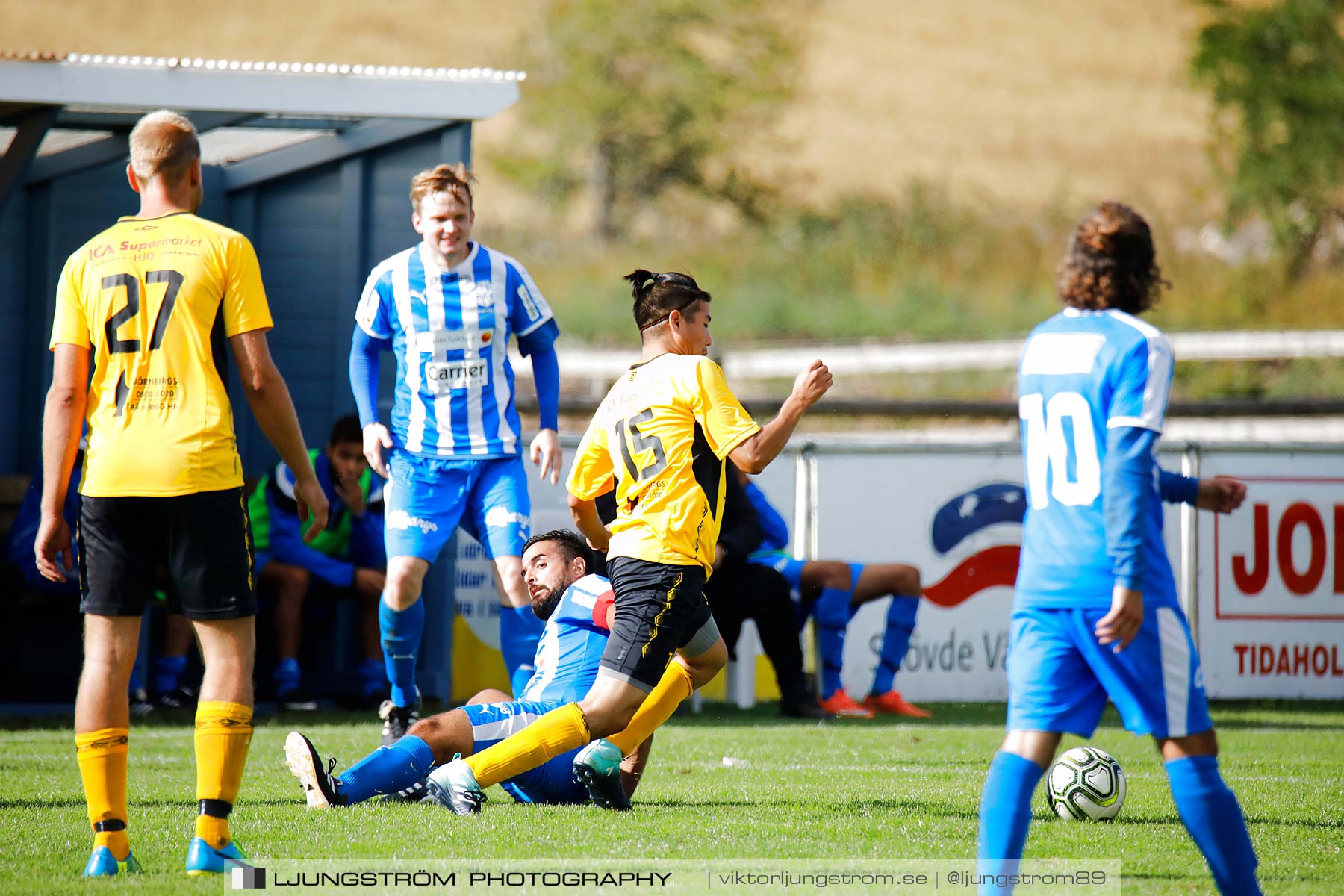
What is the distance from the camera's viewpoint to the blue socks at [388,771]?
5062mm

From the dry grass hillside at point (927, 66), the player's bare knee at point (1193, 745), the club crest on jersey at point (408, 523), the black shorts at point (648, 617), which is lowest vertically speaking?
the player's bare knee at point (1193, 745)

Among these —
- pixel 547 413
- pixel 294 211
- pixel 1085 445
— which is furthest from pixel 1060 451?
pixel 294 211

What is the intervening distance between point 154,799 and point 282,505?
3.90 m

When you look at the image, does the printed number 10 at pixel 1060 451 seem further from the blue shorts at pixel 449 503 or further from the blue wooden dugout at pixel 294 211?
the blue wooden dugout at pixel 294 211

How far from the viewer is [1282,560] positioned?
10031 mm

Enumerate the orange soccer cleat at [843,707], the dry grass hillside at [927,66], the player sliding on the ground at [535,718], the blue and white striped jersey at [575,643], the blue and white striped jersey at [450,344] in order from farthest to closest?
the dry grass hillside at [927,66] < the orange soccer cleat at [843,707] < the blue and white striped jersey at [450,344] < the blue and white striped jersey at [575,643] < the player sliding on the ground at [535,718]

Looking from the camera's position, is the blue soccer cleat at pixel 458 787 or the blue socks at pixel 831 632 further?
the blue socks at pixel 831 632

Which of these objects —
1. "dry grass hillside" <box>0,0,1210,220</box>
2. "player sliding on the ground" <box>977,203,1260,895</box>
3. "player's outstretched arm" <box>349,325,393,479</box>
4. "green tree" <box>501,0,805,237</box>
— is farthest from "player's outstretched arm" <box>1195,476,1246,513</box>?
"dry grass hillside" <box>0,0,1210,220</box>

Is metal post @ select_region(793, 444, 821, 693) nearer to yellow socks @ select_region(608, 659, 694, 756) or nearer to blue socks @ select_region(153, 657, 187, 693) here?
blue socks @ select_region(153, 657, 187, 693)

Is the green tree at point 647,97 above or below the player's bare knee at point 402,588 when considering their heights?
above

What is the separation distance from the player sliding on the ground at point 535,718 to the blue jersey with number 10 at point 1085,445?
1.76 m

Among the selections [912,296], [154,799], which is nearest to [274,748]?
[154,799]

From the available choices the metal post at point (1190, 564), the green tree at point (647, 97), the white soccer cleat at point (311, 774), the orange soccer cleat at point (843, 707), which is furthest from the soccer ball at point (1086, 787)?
the green tree at point (647, 97)

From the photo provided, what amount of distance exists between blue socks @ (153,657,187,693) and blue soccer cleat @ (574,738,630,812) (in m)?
4.67
